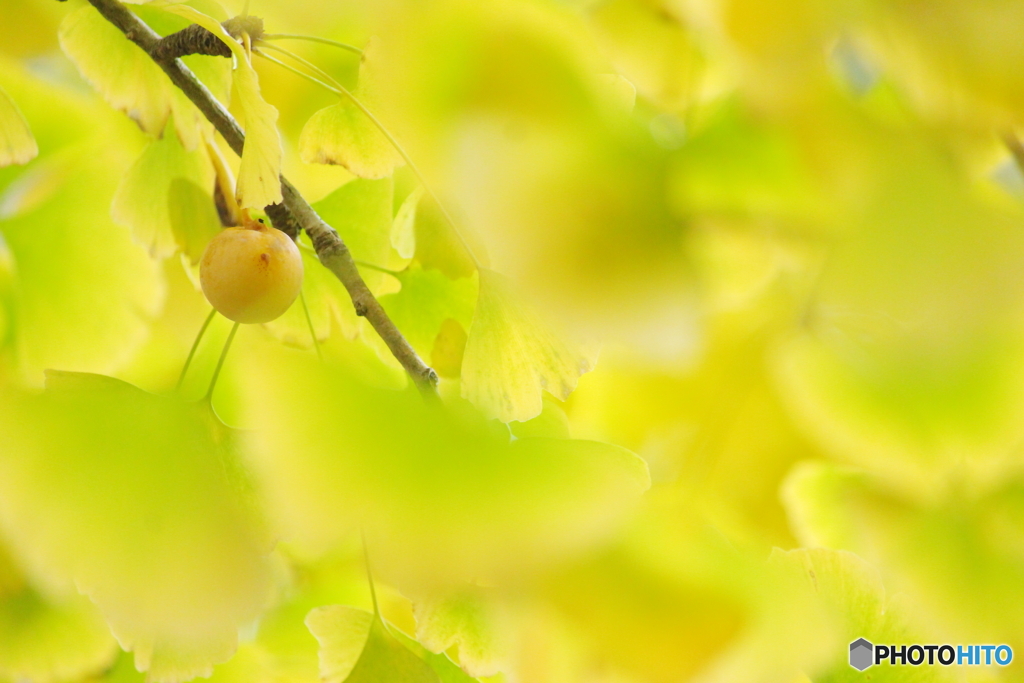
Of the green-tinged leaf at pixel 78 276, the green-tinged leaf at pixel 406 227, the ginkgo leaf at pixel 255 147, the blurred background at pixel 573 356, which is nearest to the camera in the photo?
the blurred background at pixel 573 356

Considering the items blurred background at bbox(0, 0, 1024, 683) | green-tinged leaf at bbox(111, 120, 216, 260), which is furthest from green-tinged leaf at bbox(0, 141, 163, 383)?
green-tinged leaf at bbox(111, 120, 216, 260)

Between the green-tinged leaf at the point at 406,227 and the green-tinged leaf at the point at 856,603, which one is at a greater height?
the green-tinged leaf at the point at 406,227

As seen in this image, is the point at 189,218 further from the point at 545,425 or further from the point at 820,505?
the point at 820,505

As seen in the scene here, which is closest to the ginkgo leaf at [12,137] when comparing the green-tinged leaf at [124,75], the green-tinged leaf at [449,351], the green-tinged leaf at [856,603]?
the green-tinged leaf at [124,75]

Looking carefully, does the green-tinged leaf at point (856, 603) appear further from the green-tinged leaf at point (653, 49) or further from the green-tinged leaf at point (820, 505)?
the green-tinged leaf at point (653, 49)

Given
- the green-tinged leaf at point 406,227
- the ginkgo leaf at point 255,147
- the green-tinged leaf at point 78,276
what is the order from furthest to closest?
1. the green-tinged leaf at point 78,276
2. the green-tinged leaf at point 406,227
3. the ginkgo leaf at point 255,147

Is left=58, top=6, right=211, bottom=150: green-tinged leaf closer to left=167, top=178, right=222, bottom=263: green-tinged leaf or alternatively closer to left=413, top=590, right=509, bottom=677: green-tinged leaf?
left=167, top=178, right=222, bottom=263: green-tinged leaf

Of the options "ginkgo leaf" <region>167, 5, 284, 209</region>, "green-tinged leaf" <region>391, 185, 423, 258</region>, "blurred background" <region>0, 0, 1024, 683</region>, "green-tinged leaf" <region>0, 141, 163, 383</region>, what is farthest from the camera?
"green-tinged leaf" <region>0, 141, 163, 383</region>
